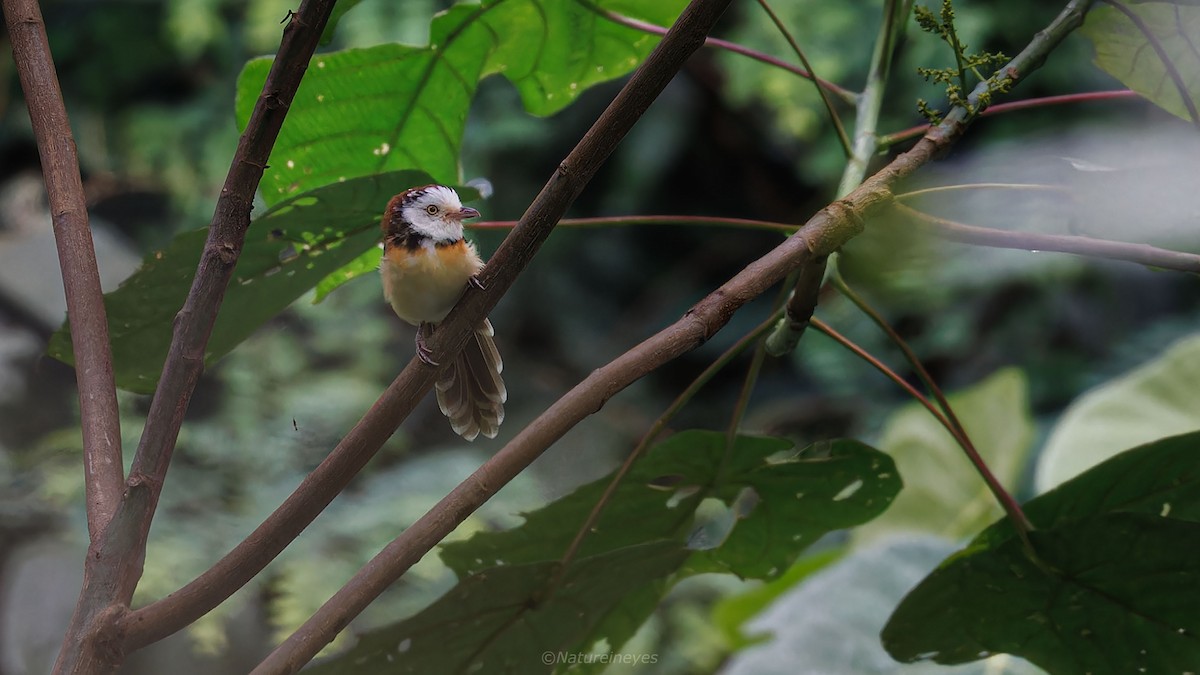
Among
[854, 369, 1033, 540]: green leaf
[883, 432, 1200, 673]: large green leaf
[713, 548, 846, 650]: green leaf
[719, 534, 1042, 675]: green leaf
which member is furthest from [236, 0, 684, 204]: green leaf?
[854, 369, 1033, 540]: green leaf

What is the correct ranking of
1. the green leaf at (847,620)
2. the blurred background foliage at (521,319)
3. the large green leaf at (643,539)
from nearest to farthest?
the large green leaf at (643,539) < the green leaf at (847,620) < the blurred background foliage at (521,319)

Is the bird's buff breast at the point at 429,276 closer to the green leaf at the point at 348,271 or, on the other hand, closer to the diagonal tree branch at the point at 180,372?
the green leaf at the point at 348,271

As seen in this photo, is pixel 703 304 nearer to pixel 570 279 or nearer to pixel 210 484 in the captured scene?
pixel 210 484

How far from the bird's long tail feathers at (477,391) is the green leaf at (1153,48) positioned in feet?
1.96

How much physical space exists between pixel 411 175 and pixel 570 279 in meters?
2.44

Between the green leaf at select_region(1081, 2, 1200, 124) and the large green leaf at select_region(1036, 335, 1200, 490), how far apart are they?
1.03 m

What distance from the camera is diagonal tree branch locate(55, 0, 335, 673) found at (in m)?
0.60

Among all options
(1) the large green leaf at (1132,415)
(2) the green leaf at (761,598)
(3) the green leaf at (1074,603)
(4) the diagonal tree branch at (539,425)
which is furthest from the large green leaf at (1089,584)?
(2) the green leaf at (761,598)

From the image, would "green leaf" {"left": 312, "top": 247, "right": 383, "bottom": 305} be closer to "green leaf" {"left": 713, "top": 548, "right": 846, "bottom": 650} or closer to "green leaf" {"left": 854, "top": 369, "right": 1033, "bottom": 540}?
"green leaf" {"left": 713, "top": 548, "right": 846, "bottom": 650}

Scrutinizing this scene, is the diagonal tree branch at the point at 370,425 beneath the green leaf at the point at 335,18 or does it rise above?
beneath

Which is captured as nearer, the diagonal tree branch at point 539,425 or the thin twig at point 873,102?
the diagonal tree branch at point 539,425

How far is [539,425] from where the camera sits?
24.7 inches

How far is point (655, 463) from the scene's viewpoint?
2.99ft

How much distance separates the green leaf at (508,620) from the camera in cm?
77
